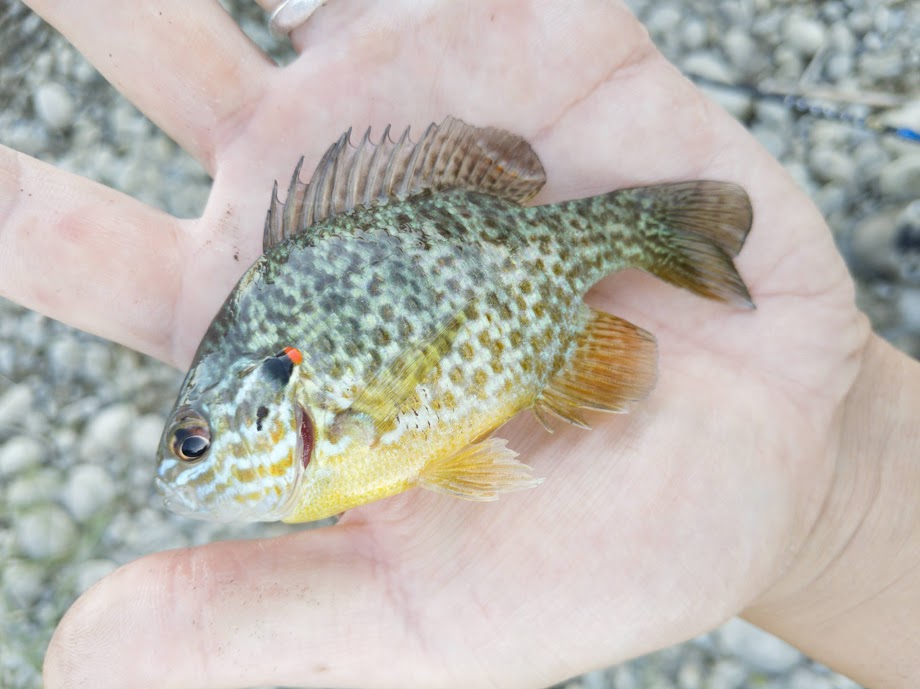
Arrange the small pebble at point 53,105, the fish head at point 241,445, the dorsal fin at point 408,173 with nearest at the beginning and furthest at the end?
the fish head at point 241,445, the dorsal fin at point 408,173, the small pebble at point 53,105

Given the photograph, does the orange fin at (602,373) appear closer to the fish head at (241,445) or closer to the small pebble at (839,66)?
the fish head at (241,445)

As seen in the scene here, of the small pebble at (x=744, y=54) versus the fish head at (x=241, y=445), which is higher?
the small pebble at (x=744, y=54)

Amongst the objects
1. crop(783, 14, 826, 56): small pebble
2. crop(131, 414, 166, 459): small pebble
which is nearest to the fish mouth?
crop(131, 414, 166, 459): small pebble

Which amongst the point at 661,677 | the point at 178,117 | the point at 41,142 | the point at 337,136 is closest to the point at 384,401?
the point at 337,136

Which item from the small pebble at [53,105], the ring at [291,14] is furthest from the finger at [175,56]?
the small pebble at [53,105]

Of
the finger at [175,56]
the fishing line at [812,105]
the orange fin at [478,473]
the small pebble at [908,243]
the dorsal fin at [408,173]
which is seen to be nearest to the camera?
the orange fin at [478,473]

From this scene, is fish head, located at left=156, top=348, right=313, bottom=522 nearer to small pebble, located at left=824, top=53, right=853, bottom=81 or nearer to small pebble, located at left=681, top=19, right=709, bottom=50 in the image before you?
small pebble, located at left=681, top=19, right=709, bottom=50

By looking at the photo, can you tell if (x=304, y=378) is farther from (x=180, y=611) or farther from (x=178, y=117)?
(x=178, y=117)
